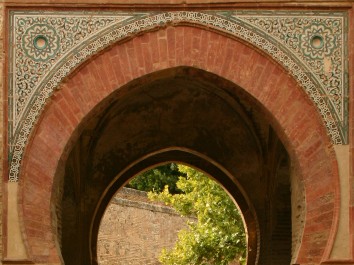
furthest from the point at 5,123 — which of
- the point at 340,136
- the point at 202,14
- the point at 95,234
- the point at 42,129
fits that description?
the point at 95,234

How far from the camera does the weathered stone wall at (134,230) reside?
1017 inches

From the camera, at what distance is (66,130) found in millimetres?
11562

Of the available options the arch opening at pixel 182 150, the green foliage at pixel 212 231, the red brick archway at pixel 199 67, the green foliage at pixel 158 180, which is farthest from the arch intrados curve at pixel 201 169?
the green foliage at pixel 158 180

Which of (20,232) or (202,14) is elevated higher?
(202,14)

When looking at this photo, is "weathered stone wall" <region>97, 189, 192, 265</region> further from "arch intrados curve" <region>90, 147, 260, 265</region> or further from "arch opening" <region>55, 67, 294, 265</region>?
"arch opening" <region>55, 67, 294, 265</region>

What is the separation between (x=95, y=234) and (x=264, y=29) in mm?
4980

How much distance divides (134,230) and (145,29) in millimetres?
15709

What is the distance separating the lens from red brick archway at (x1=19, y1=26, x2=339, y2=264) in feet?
37.2

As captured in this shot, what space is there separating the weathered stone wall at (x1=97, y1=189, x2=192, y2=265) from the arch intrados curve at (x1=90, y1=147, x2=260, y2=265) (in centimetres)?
926

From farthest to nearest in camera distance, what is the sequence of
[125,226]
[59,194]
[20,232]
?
[125,226], [59,194], [20,232]

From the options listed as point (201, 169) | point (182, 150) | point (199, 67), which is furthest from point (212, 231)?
point (199, 67)

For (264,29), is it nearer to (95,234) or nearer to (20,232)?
(20,232)

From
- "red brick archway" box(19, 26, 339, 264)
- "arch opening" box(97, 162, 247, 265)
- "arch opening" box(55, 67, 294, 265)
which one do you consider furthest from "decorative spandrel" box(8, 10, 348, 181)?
"arch opening" box(97, 162, 247, 265)

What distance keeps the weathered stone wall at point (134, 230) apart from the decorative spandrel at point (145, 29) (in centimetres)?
1382
